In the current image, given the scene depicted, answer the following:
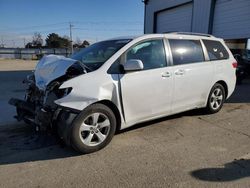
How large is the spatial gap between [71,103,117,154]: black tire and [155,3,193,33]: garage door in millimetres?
12512

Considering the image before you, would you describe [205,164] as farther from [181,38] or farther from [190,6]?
[190,6]

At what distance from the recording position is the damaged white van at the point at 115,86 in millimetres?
3818

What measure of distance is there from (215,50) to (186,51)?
1063 mm

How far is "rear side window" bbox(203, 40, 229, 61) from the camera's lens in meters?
5.81

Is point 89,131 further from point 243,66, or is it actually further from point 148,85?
point 243,66

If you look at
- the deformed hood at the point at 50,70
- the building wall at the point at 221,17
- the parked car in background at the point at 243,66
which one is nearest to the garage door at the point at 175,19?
the building wall at the point at 221,17

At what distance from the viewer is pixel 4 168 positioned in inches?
140

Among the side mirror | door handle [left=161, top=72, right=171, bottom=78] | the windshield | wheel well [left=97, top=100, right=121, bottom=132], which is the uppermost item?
the windshield

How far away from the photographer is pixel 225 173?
11.1 feet

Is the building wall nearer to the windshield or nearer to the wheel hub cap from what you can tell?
the windshield

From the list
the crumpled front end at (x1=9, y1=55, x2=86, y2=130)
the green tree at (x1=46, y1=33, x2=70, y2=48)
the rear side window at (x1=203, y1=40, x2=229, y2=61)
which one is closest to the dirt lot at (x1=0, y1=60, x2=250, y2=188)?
the crumpled front end at (x1=9, y1=55, x2=86, y2=130)

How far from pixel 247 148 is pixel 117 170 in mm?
2148

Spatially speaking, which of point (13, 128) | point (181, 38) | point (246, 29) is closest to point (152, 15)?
point (246, 29)

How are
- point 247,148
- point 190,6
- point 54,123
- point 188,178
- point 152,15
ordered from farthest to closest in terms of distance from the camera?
1. point 152,15
2. point 190,6
3. point 247,148
4. point 54,123
5. point 188,178
